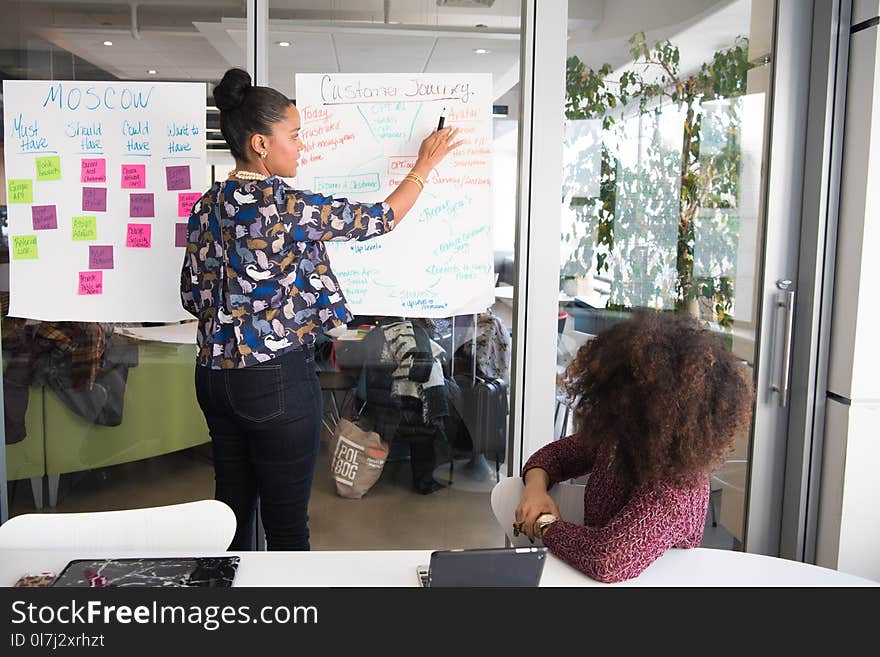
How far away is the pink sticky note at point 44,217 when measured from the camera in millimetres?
2787

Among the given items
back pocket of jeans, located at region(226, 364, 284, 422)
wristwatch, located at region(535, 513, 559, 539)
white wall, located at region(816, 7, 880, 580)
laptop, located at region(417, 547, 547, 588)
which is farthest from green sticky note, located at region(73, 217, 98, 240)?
white wall, located at region(816, 7, 880, 580)

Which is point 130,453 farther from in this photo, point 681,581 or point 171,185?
point 681,581

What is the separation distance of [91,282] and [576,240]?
166 cm

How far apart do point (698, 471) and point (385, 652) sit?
77 cm

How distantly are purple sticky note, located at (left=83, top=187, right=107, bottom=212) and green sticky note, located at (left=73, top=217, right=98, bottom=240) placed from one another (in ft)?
0.12

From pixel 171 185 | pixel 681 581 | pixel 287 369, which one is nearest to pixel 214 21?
pixel 171 185

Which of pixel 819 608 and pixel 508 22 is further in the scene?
pixel 508 22

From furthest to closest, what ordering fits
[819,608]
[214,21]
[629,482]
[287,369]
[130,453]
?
1. [130,453]
2. [214,21]
3. [287,369]
4. [629,482]
5. [819,608]

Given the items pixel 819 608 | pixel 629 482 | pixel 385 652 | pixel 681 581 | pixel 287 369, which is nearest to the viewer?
pixel 385 652

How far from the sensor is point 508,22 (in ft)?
9.19

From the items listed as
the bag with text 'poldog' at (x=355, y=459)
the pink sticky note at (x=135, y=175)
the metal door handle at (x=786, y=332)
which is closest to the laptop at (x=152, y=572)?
the bag with text 'poldog' at (x=355, y=459)

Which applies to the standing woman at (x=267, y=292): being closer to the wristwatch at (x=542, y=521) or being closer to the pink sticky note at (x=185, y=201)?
the pink sticky note at (x=185, y=201)

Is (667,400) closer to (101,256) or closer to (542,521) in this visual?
Result: (542,521)

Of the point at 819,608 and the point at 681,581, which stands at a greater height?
the point at 819,608
